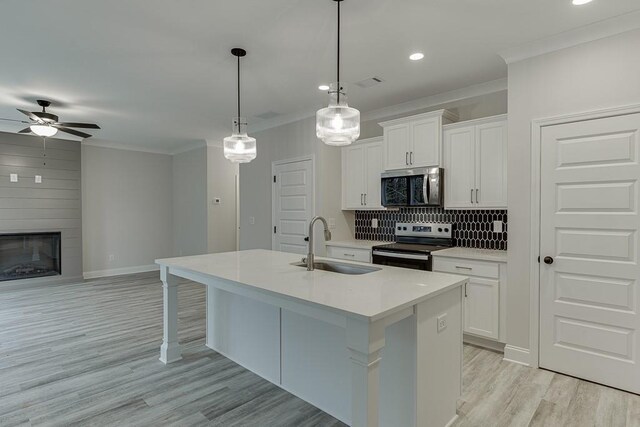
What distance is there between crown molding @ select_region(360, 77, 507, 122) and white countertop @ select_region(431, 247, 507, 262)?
1.68 meters

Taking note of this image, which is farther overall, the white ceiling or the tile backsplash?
the tile backsplash

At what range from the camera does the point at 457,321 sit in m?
2.12

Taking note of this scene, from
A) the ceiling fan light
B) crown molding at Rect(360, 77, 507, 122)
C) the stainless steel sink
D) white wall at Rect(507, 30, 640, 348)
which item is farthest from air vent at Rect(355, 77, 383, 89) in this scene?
the ceiling fan light

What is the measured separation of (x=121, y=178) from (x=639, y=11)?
25.4 ft

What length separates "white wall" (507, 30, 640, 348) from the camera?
2.48 m

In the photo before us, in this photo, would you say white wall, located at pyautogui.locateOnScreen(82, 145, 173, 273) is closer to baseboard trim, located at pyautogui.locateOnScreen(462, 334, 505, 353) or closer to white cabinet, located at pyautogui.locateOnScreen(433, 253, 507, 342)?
white cabinet, located at pyautogui.locateOnScreen(433, 253, 507, 342)

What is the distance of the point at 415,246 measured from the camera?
12.8 feet

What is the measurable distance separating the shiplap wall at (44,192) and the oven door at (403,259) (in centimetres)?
547

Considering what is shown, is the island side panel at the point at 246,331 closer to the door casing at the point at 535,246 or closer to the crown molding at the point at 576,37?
the door casing at the point at 535,246

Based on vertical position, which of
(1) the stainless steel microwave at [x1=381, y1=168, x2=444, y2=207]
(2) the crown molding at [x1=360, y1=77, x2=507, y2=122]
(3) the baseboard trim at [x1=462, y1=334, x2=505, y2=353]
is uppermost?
(2) the crown molding at [x1=360, y1=77, x2=507, y2=122]

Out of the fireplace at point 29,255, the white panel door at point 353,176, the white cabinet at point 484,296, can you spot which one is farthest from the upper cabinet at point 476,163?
the fireplace at point 29,255

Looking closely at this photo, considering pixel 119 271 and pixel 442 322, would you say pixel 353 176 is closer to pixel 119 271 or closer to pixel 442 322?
pixel 442 322

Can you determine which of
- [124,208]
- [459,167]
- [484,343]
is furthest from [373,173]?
[124,208]

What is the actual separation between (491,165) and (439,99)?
42.4 inches
